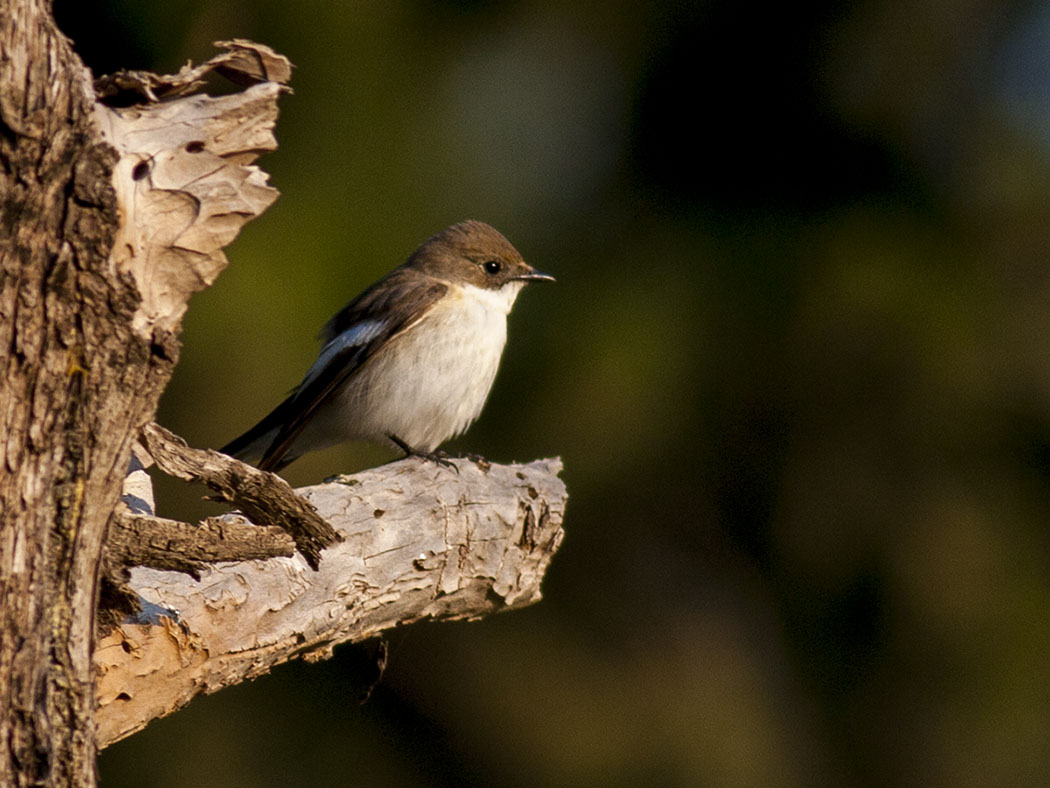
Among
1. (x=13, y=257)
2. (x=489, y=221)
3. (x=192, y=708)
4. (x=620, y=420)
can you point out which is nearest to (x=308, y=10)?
(x=489, y=221)

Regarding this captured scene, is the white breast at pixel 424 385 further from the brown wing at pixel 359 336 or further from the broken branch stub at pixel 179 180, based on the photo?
the broken branch stub at pixel 179 180

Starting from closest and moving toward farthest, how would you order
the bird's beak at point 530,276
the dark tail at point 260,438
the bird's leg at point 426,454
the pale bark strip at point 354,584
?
1. the pale bark strip at point 354,584
2. the bird's leg at point 426,454
3. the dark tail at point 260,438
4. the bird's beak at point 530,276

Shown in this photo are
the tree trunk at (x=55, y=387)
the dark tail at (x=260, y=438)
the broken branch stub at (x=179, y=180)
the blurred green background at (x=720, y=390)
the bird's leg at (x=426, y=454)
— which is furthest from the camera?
the blurred green background at (x=720, y=390)

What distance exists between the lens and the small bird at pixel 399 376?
215 inches

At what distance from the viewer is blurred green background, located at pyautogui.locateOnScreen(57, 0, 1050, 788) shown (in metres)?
7.50

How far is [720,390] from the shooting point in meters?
8.03

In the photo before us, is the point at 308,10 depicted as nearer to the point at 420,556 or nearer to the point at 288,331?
the point at 288,331

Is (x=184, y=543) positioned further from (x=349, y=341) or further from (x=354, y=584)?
(x=349, y=341)

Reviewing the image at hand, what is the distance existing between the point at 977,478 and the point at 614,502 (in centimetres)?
210

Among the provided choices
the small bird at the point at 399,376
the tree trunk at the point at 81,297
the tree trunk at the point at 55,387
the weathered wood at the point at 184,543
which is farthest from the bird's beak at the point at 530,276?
the tree trunk at the point at 55,387

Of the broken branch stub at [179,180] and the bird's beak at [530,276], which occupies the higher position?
the broken branch stub at [179,180]

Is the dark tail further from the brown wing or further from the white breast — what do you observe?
the white breast

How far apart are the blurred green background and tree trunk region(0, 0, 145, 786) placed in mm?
5114

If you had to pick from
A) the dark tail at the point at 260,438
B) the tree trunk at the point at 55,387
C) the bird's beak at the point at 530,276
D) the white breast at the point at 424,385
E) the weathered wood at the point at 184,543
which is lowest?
the dark tail at the point at 260,438
